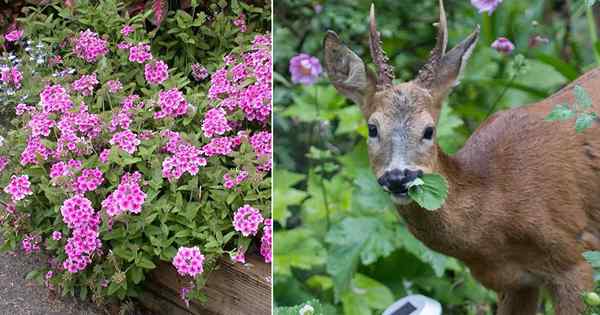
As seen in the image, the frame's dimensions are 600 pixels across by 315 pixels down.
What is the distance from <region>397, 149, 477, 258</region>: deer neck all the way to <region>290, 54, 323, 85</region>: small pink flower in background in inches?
43.1

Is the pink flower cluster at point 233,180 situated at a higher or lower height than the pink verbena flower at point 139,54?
higher

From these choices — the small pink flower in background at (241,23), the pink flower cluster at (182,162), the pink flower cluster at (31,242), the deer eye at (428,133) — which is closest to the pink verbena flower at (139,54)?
the small pink flower in background at (241,23)

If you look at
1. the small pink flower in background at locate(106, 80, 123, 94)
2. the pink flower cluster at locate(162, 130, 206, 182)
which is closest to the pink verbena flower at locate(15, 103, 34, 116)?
the small pink flower in background at locate(106, 80, 123, 94)

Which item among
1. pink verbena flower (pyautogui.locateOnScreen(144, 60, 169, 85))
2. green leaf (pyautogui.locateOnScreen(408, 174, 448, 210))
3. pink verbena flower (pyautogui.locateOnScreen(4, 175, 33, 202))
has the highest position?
green leaf (pyautogui.locateOnScreen(408, 174, 448, 210))

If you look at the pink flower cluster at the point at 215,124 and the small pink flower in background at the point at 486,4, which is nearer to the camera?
the small pink flower in background at the point at 486,4

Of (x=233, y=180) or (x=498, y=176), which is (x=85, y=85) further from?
(x=498, y=176)

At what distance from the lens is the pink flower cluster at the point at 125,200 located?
249cm

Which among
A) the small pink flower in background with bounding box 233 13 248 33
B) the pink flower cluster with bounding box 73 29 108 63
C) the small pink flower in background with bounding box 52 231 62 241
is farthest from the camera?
the small pink flower in background with bounding box 233 13 248 33

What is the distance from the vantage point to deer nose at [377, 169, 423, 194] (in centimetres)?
184

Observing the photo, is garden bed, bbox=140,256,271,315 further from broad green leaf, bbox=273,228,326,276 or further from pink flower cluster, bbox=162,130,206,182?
broad green leaf, bbox=273,228,326,276

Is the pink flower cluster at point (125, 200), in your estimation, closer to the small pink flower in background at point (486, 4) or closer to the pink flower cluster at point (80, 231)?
the pink flower cluster at point (80, 231)

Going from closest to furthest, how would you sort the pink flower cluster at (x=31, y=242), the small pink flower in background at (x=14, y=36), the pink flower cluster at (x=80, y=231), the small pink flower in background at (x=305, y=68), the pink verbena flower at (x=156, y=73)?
the pink flower cluster at (x=80, y=231), the pink flower cluster at (x=31, y=242), the small pink flower in background at (x=305, y=68), the pink verbena flower at (x=156, y=73), the small pink flower in background at (x=14, y=36)

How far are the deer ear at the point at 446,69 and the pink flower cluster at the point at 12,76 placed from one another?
2.12 meters

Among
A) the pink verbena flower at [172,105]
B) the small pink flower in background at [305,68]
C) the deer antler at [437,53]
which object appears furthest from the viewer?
the small pink flower in background at [305,68]
